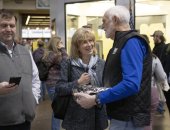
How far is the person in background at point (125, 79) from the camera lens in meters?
2.49

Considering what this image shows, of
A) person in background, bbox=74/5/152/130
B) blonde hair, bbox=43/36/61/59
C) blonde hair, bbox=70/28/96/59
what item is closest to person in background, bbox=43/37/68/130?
blonde hair, bbox=43/36/61/59

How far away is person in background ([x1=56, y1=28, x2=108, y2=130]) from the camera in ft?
11.6

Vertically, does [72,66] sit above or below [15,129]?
above

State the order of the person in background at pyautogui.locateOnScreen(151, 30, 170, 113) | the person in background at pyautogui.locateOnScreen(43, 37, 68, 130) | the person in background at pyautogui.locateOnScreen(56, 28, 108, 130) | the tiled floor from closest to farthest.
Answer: the person in background at pyautogui.locateOnScreen(56, 28, 108, 130) < the person in background at pyautogui.locateOnScreen(43, 37, 68, 130) < the tiled floor < the person in background at pyautogui.locateOnScreen(151, 30, 170, 113)

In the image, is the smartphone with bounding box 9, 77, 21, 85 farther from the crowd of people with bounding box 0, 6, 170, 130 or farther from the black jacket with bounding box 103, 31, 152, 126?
the black jacket with bounding box 103, 31, 152, 126

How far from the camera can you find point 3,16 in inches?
136

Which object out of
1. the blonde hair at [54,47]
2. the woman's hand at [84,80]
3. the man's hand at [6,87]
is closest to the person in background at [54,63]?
the blonde hair at [54,47]

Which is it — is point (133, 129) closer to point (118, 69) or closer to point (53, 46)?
point (118, 69)

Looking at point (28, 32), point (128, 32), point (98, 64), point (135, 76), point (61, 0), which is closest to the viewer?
point (135, 76)

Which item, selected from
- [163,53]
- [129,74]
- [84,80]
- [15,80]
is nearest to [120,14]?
[129,74]

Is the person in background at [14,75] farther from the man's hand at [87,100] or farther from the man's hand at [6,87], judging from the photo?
the man's hand at [87,100]

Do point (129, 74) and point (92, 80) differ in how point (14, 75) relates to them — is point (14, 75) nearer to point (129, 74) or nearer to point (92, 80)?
point (92, 80)

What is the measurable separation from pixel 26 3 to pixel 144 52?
21361 mm

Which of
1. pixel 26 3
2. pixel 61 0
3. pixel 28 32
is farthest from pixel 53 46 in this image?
pixel 28 32
